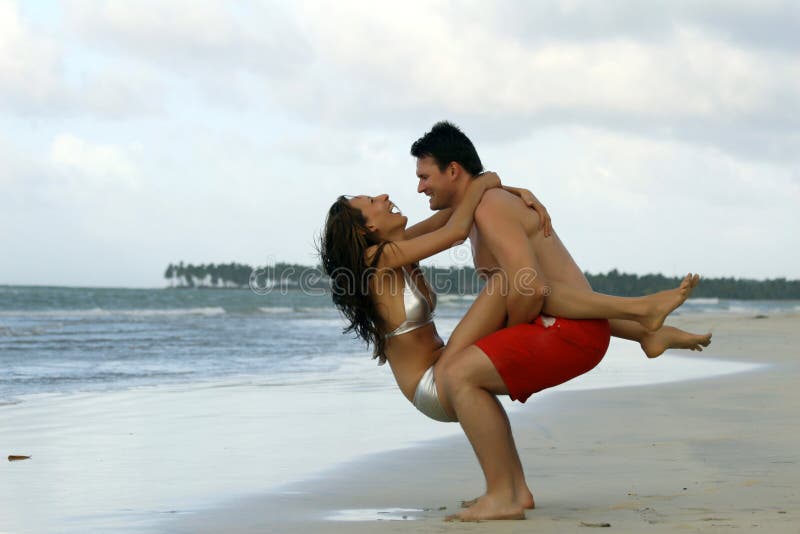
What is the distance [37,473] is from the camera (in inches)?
210

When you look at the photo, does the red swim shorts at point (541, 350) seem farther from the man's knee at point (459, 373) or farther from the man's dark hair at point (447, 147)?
the man's dark hair at point (447, 147)

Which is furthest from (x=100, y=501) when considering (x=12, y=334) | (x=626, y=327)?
(x=12, y=334)

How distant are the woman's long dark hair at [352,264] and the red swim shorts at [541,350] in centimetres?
53

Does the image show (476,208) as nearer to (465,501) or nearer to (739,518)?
(465,501)

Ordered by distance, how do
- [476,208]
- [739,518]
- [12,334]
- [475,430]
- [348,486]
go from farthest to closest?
[12,334]
[348,486]
[476,208]
[475,430]
[739,518]

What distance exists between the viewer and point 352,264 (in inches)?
171

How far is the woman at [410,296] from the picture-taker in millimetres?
4176

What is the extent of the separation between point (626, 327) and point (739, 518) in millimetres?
1021

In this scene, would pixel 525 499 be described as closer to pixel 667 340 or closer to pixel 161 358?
pixel 667 340

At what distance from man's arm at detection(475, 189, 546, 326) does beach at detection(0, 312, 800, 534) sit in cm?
83

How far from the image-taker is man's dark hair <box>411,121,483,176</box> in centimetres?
446

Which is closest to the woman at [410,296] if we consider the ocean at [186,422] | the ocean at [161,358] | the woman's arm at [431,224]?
the woman's arm at [431,224]

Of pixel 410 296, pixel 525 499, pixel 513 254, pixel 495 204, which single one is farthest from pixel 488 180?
pixel 525 499

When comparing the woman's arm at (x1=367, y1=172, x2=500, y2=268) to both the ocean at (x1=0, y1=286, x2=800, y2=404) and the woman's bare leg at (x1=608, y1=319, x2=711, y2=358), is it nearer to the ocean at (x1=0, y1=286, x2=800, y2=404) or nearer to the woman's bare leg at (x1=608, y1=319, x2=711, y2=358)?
the woman's bare leg at (x1=608, y1=319, x2=711, y2=358)
